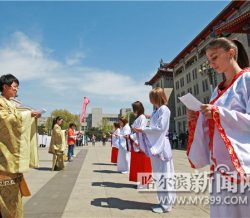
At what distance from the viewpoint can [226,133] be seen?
1732mm

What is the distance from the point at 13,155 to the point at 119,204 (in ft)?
7.82

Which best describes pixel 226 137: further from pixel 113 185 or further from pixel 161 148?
pixel 113 185

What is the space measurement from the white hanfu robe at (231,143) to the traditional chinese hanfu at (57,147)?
7.98 metres

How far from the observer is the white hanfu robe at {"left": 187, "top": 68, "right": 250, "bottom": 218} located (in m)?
1.66

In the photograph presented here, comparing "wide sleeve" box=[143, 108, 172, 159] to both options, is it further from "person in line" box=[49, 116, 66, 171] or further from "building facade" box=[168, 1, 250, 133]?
"building facade" box=[168, 1, 250, 133]

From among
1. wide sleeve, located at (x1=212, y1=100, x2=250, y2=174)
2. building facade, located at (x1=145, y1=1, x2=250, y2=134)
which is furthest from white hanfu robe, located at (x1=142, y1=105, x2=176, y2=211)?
building facade, located at (x1=145, y1=1, x2=250, y2=134)

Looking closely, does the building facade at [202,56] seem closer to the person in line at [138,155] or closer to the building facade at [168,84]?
the building facade at [168,84]

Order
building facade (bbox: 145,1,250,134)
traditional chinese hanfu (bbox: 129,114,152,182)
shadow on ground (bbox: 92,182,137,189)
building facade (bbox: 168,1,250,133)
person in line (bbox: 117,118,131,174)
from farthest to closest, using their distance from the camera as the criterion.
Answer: building facade (bbox: 145,1,250,134), building facade (bbox: 168,1,250,133), person in line (bbox: 117,118,131,174), shadow on ground (bbox: 92,182,137,189), traditional chinese hanfu (bbox: 129,114,152,182)

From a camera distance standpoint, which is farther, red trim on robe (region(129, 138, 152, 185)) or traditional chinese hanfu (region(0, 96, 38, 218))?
red trim on robe (region(129, 138, 152, 185))

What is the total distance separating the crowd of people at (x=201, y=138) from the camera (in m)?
1.71

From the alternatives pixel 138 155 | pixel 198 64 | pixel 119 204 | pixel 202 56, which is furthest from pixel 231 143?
pixel 198 64

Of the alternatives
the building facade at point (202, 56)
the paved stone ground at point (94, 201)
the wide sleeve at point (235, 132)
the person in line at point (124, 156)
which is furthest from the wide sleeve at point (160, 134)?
the building facade at point (202, 56)

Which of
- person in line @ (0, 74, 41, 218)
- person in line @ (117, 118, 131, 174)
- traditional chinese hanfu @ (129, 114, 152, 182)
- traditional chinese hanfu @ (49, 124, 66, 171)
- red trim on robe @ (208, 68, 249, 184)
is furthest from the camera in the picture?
traditional chinese hanfu @ (49, 124, 66, 171)

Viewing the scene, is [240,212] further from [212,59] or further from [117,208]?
[117,208]
